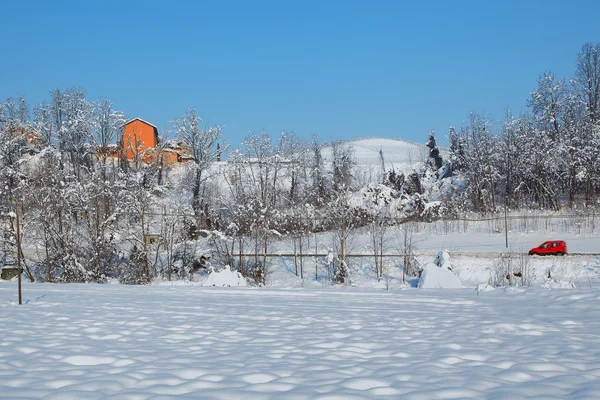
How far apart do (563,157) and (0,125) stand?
46.8 meters

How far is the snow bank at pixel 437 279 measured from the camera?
19.6 metres

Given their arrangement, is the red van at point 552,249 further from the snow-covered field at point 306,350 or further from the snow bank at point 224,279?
the snow-covered field at point 306,350

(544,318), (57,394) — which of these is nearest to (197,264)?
(544,318)

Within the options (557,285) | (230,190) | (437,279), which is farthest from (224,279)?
(230,190)

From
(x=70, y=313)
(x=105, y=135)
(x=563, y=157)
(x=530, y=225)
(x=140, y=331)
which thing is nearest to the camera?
(x=140, y=331)

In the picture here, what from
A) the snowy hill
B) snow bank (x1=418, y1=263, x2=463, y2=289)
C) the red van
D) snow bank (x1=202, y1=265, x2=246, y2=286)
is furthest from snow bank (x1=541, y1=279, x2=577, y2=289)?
the snowy hill

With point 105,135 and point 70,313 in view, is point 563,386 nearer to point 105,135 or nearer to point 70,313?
point 70,313


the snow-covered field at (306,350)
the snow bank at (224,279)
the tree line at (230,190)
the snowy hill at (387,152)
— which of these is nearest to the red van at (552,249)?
the tree line at (230,190)

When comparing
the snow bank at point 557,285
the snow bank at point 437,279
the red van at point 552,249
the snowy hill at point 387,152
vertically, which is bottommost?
the snow bank at point 437,279

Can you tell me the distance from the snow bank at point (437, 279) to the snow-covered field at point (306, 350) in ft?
31.9

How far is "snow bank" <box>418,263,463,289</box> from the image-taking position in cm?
1958

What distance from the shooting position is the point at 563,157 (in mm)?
46438

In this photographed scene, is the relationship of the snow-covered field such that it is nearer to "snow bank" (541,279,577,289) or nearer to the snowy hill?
"snow bank" (541,279,577,289)

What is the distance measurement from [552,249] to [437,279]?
39.3 feet
